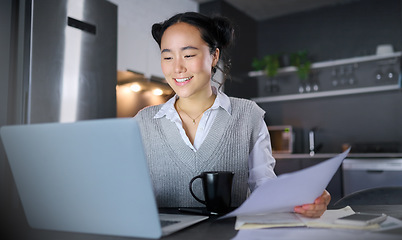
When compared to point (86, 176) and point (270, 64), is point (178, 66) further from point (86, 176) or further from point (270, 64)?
point (270, 64)

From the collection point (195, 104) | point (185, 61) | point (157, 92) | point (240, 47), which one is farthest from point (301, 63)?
point (185, 61)

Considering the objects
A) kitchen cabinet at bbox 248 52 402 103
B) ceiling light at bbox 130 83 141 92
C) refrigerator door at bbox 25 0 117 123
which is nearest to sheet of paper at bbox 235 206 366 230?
refrigerator door at bbox 25 0 117 123

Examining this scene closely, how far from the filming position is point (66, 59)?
2312 millimetres

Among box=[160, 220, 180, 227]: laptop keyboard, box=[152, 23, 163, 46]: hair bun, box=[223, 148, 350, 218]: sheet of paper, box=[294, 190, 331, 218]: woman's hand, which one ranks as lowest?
box=[160, 220, 180, 227]: laptop keyboard

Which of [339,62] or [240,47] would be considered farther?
[240,47]

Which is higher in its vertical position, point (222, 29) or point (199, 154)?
point (222, 29)

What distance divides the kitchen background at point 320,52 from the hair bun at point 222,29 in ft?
5.49

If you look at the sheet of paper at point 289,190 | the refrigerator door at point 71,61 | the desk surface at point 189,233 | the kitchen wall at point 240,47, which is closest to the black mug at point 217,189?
the desk surface at point 189,233

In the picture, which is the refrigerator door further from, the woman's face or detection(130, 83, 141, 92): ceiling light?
the woman's face

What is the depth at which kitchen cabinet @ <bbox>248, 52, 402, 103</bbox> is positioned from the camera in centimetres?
405

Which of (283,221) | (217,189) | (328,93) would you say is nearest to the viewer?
(283,221)

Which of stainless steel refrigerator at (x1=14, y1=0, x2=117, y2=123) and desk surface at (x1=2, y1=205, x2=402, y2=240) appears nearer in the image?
desk surface at (x1=2, y1=205, x2=402, y2=240)

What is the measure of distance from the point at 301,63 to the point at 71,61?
312 cm

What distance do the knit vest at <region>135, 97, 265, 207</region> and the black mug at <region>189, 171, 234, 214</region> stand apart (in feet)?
1.37
